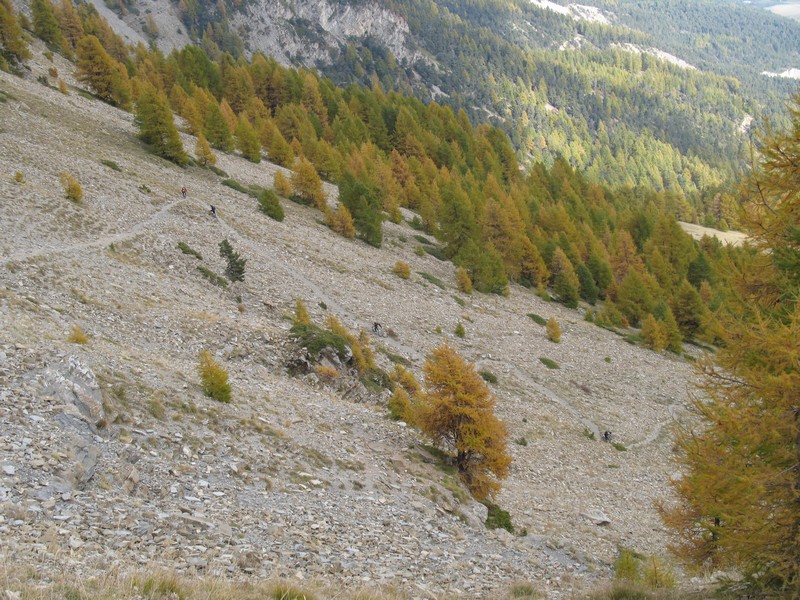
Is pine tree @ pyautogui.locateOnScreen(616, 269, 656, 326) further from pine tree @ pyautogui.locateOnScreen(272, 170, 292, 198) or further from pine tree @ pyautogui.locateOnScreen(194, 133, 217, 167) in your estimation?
pine tree @ pyautogui.locateOnScreen(194, 133, 217, 167)

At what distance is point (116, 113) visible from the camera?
216 feet

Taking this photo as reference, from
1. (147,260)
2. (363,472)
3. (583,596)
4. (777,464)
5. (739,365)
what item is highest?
(739,365)

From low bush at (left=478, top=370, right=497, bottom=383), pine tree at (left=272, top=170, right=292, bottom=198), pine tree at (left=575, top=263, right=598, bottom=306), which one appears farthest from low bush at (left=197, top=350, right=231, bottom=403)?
pine tree at (left=575, top=263, right=598, bottom=306)

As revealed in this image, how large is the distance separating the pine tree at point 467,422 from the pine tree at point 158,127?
47.1 m

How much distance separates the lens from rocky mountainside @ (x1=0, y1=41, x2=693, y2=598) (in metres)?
10.3

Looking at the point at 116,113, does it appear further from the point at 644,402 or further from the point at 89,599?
the point at 89,599

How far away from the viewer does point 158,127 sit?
54.3m

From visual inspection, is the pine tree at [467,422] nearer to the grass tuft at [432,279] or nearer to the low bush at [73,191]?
the low bush at [73,191]

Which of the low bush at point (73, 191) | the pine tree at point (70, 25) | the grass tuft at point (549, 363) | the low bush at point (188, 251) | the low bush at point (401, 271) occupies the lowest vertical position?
the grass tuft at point (549, 363)

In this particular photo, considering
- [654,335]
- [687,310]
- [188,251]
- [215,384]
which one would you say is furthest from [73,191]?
[687,310]

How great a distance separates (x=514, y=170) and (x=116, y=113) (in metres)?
83.2

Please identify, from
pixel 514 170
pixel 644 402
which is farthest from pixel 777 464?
pixel 514 170

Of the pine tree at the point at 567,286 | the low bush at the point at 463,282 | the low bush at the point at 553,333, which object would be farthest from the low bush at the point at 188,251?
the pine tree at the point at 567,286

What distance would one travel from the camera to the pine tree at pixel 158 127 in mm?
54000
